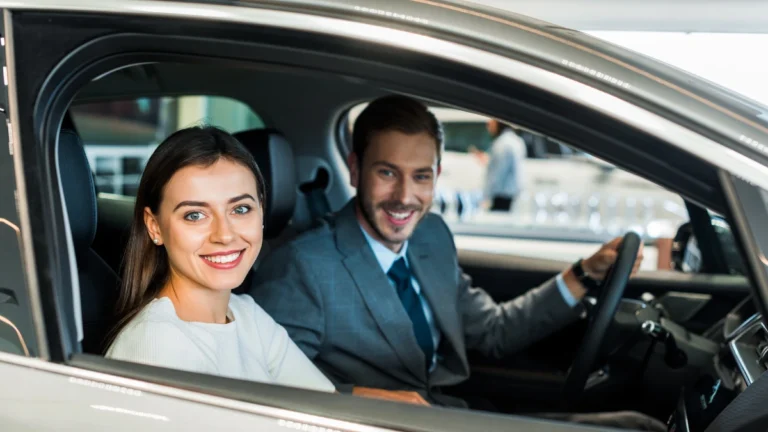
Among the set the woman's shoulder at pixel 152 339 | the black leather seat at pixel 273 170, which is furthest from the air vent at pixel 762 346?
the black leather seat at pixel 273 170

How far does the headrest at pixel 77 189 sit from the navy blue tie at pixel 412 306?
898mm

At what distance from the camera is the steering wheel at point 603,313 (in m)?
2.08

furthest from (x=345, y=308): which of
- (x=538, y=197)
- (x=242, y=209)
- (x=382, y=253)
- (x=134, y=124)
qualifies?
(x=134, y=124)

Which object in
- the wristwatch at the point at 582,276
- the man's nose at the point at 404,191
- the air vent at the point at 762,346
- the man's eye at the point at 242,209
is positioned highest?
the man's nose at the point at 404,191

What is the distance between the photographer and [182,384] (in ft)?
4.11

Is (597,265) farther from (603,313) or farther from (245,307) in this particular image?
(245,307)

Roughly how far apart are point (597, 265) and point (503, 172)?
624 centimetres

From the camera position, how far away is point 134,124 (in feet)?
55.5

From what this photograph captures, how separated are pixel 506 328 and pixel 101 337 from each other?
1.37m

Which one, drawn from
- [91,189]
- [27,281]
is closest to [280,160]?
[91,189]

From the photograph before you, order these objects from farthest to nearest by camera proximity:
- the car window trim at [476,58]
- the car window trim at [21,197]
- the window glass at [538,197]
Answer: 1. the window glass at [538,197]
2. the car window trim at [21,197]
3. the car window trim at [476,58]

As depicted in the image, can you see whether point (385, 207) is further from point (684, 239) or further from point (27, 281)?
point (684, 239)

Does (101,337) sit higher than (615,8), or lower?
lower

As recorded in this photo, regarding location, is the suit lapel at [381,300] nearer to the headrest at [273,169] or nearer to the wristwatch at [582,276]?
the headrest at [273,169]
